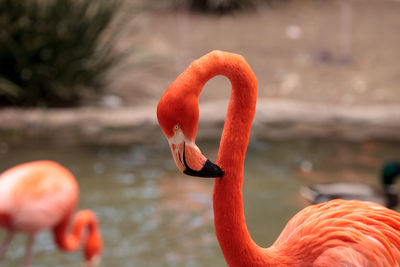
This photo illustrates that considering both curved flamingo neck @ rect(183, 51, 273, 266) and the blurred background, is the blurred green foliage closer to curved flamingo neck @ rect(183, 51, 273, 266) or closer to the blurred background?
the blurred background

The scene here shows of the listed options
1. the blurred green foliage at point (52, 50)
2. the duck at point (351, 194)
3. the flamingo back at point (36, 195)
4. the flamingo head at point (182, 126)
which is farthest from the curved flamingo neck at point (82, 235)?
the flamingo head at point (182, 126)

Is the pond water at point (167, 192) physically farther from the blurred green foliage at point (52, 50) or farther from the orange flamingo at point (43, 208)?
the blurred green foliage at point (52, 50)

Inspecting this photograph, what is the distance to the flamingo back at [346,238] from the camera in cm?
158

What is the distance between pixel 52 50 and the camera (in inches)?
232

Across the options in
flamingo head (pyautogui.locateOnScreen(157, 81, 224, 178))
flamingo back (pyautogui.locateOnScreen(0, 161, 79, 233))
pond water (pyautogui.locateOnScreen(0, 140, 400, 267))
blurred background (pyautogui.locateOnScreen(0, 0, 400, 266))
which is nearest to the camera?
flamingo head (pyautogui.locateOnScreen(157, 81, 224, 178))

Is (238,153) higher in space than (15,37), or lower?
lower

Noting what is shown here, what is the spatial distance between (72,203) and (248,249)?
8.11ft

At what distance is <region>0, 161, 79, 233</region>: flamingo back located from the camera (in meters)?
3.46

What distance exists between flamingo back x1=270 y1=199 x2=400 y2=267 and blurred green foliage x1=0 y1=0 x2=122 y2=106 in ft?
14.5

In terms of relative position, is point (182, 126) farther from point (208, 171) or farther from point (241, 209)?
point (241, 209)

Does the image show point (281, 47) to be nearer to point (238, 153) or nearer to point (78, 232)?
point (78, 232)

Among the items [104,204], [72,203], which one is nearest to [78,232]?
[72,203]

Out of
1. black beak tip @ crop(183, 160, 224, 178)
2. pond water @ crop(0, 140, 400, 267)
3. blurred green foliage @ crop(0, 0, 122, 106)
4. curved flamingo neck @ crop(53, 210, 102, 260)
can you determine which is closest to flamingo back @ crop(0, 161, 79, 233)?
curved flamingo neck @ crop(53, 210, 102, 260)

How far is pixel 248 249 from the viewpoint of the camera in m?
1.51
